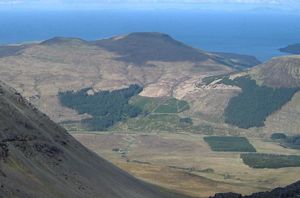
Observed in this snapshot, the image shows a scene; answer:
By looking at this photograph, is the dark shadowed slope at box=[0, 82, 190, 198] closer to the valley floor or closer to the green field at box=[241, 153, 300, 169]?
the valley floor

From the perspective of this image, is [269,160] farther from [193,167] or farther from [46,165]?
[46,165]

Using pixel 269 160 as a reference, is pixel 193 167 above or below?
above

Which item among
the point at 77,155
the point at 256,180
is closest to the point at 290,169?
the point at 256,180

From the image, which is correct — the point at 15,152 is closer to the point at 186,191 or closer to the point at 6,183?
the point at 6,183

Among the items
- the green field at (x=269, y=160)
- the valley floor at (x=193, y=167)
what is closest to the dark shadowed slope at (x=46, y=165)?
the valley floor at (x=193, y=167)

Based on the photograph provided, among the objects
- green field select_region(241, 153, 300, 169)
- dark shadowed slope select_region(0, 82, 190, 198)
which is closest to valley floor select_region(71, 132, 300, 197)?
green field select_region(241, 153, 300, 169)

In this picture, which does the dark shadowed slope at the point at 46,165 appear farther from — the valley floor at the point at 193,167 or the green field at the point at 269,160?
the green field at the point at 269,160

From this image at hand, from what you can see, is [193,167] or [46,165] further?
[193,167]

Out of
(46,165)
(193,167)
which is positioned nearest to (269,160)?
(193,167)
